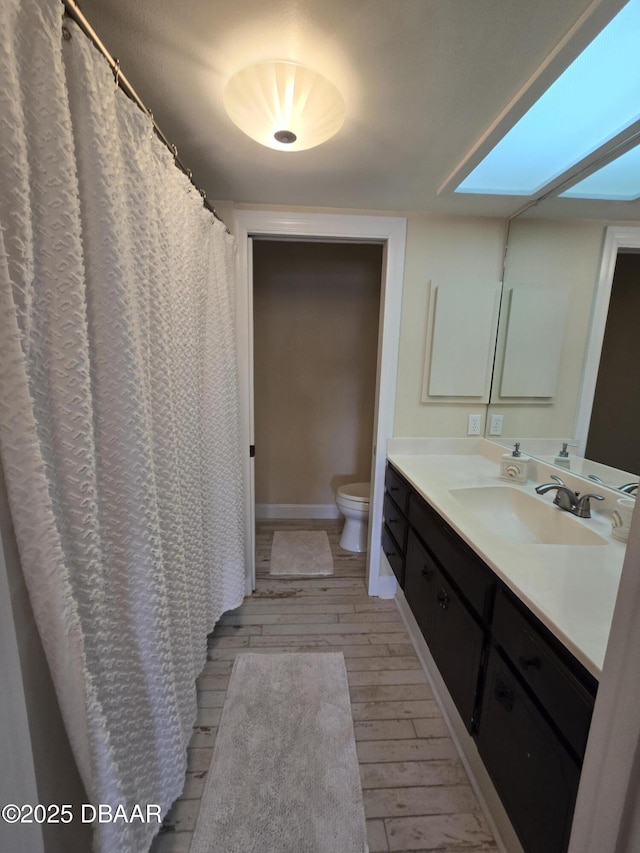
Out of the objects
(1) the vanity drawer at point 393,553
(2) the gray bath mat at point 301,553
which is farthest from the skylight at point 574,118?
(2) the gray bath mat at point 301,553

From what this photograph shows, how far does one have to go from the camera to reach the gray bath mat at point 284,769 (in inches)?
40.0

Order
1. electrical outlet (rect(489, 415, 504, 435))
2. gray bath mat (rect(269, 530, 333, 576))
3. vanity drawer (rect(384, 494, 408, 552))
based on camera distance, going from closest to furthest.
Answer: vanity drawer (rect(384, 494, 408, 552)) → electrical outlet (rect(489, 415, 504, 435)) → gray bath mat (rect(269, 530, 333, 576))

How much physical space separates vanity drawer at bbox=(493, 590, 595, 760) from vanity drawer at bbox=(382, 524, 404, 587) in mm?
805

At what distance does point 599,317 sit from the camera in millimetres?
1297

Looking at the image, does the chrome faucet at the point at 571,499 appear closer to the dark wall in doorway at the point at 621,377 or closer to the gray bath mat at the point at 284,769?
the dark wall in doorway at the point at 621,377

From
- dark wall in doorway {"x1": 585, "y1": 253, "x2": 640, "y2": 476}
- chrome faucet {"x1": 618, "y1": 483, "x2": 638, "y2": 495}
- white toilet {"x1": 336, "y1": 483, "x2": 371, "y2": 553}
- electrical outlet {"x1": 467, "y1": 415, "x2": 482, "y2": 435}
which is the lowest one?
white toilet {"x1": 336, "y1": 483, "x2": 371, "y2": 553}

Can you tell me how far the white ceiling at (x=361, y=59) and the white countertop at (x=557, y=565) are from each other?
1.28 m

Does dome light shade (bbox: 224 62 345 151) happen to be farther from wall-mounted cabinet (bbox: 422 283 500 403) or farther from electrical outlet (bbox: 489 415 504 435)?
electrical outlet (bbox: 489 415 504 435)

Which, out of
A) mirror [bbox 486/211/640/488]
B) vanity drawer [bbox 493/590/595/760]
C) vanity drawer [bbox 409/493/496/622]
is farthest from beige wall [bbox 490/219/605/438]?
vanity drawer [bbox 493/590/595/760]

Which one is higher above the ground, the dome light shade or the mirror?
the dome light shade

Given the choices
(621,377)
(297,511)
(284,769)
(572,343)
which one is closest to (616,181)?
(572,343)

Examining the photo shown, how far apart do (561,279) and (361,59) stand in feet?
3.92

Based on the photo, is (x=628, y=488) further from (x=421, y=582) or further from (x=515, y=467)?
(x=421, y=582)

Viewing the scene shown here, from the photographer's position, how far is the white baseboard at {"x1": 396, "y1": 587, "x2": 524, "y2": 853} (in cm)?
101
